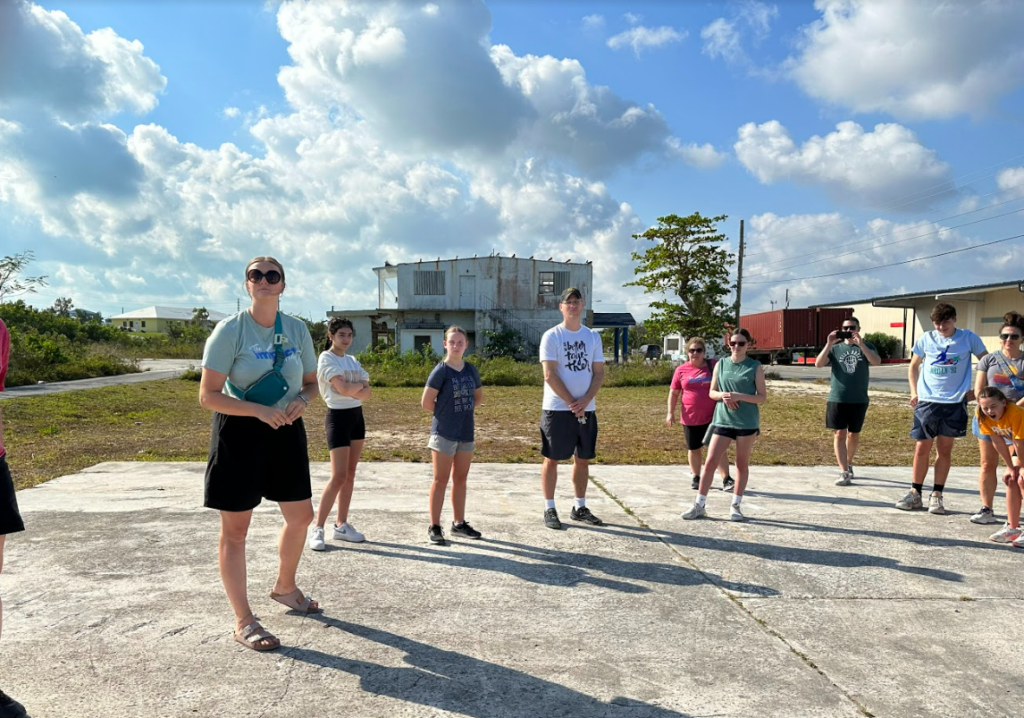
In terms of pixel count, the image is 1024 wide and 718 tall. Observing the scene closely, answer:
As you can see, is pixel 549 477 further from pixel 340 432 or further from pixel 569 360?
pixel 340 432

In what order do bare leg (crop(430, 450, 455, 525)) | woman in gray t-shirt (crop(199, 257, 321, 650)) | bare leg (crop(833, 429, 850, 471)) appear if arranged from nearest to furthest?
woman in gray t-shirt (crop(199, 257, 321, 650)) → bare leg (crop(430, 450, 455, 525)) → bare leg (crop(833, 429, 850, 471))

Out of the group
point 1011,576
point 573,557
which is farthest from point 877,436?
point 573,557

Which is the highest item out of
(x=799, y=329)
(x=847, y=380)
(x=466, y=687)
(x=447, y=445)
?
(x=799, y=329)

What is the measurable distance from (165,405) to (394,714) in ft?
53.5

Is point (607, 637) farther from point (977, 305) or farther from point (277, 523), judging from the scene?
point (977, 305)

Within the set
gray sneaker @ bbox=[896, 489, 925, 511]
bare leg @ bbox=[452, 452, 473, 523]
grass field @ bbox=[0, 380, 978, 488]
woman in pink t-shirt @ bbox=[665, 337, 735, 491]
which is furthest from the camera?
grass field @ bbox=[0, 380, 978, 488]

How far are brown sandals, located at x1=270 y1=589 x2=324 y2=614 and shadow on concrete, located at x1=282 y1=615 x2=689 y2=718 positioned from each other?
409mm

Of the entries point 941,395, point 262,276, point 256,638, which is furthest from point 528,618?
point 941,395

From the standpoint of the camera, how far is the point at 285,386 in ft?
10.9

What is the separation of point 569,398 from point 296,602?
264 cm

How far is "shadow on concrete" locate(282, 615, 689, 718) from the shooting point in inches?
110

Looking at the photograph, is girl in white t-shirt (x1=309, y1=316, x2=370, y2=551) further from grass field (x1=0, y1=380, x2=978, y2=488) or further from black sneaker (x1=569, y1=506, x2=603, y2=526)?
grass field (x1=0, y1=380, x2=978, y2=488)

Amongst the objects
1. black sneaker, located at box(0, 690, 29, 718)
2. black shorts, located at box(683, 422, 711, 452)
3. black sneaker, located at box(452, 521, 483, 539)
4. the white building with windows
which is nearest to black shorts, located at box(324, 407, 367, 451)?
black sneaker, located at box(452, 521, 483, 539)

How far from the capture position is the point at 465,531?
5.24 meters
